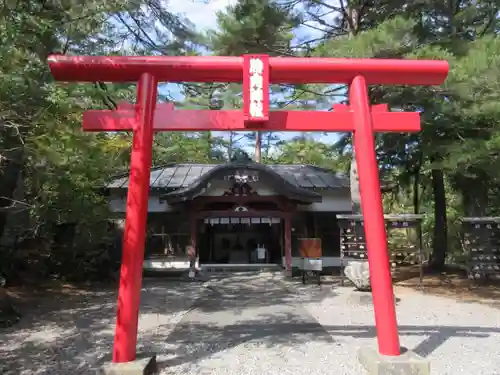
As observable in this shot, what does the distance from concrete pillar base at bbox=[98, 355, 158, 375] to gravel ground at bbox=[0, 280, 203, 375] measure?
1.88ft

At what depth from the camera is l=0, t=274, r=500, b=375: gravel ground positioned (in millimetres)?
5594

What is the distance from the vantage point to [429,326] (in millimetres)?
7695

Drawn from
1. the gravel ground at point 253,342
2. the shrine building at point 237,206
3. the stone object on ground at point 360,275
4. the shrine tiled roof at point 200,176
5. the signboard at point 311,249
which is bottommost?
the gravel ground at point 253,342

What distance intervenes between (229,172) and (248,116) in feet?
30.8

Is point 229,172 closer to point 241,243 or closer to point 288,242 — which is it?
point 288,242

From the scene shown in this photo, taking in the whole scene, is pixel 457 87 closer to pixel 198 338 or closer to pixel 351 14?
pixel 351 14

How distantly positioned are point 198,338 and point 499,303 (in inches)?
287

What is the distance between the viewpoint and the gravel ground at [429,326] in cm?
570

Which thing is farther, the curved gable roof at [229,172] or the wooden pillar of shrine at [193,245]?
the wooden pillar of shrine at [193,245]

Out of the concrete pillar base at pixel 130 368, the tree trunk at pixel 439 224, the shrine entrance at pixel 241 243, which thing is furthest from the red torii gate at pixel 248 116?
the shrine entrance at pixel 241 243

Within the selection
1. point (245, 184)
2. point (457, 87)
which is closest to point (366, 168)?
point (457, 87)

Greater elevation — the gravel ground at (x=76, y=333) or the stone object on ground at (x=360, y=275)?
the stone object on ground at (x=360, y=275)

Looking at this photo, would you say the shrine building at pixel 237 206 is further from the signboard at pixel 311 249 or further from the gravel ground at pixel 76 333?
the gravel ground at pixel 76 333

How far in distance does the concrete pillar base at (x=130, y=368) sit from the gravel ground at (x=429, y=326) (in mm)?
2391
